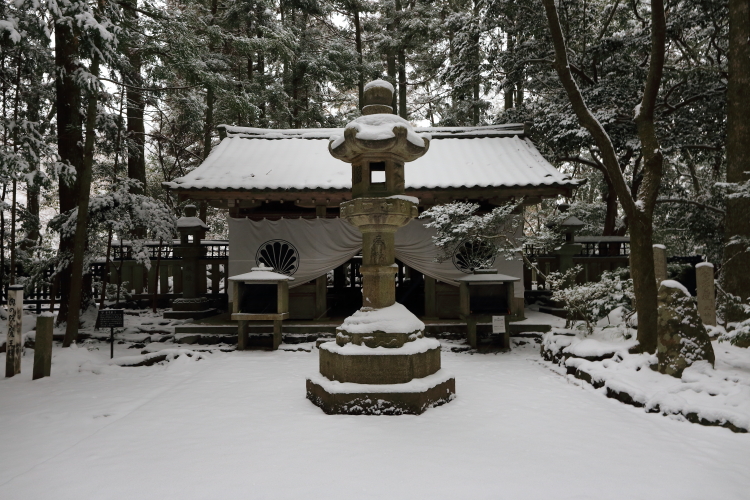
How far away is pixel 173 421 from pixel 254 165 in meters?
6.81

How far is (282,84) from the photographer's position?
15.6m

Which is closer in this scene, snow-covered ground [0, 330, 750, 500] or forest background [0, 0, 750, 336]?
snow-covered ground [0, 330, 750, 500]

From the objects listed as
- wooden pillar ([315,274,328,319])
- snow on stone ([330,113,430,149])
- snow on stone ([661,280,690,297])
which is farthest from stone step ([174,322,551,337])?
snow on stone ([330,113,430,149])

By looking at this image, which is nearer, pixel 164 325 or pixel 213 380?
pixel 213 380

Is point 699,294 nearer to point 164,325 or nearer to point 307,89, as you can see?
point 164,325

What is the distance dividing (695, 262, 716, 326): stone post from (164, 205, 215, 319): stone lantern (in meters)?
9.67

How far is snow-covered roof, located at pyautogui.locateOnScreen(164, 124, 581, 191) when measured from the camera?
8.77 m

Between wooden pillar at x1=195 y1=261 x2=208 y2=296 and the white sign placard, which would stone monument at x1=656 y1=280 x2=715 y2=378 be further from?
Answer: wooden pillar at x1=195 y1=261 x2=208 y2=296

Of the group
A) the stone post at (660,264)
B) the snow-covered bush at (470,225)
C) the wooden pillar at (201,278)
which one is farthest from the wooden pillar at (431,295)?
the wooden pillar at (201,278)

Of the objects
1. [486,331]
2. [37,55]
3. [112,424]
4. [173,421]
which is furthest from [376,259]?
[37,55]

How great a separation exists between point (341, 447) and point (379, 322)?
1.51 m

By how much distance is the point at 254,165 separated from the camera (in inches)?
392

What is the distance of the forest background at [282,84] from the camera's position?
7.15 meters

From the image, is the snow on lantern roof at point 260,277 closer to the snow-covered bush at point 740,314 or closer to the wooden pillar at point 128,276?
the wooden pillar at point 128,276
